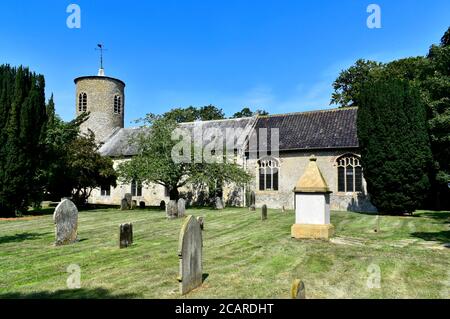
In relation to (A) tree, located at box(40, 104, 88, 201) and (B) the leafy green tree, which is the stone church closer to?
(A) tree, located at box(40, 104, 88, 201)

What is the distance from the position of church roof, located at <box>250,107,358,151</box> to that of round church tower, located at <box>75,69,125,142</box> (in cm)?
1840

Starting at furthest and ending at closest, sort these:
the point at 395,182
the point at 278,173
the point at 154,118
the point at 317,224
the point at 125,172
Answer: the point at 278,173, the point at 154,118, the point at 125,172, the point at 395,182, the point at 317,224

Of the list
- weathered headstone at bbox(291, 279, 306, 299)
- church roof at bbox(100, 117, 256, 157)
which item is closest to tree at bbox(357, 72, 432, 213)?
church roof at bbox(100, 117, 256, 157)

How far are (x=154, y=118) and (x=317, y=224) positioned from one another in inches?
666

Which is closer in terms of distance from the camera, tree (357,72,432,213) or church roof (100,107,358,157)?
tree (357,72,432,213)

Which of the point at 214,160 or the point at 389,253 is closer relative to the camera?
the point at 389,253

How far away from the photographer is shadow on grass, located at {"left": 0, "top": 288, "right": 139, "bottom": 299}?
6.09 meters

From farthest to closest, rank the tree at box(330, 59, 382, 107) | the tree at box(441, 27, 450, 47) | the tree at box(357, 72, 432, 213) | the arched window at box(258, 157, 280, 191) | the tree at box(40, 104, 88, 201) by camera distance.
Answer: the tree at box(330, 59, 382, 107), the arched window at box(258, 157, 280, 191), the tree at box(40, 104, 88, 201), the tree at box(441, 27, 450, 47), the tree at box(357, 72, 432, 213)

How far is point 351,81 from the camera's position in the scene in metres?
39.6

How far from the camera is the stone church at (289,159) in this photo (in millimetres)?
25516

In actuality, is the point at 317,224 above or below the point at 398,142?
below
